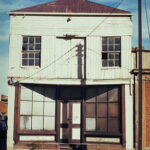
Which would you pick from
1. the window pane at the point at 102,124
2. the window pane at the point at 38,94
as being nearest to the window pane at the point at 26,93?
the window pane at the point at 38,94

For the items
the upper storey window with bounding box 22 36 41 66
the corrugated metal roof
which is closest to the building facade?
the upper storey window with bounding box 22 36 41 66

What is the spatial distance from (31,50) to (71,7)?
3480 mm

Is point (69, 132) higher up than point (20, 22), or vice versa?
point (20, 22)

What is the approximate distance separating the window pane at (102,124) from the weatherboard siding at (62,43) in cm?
235

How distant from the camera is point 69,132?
18234 millimetres

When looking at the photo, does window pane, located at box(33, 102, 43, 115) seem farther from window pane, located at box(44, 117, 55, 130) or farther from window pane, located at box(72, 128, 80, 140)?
window pane, located at box(72, 128, 80, 140)

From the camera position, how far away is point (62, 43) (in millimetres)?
18500

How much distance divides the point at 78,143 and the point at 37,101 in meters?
3.20

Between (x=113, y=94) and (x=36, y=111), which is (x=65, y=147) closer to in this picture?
(x=36, y=111)

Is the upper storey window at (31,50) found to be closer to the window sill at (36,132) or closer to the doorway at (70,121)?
the doorway at (70,121)

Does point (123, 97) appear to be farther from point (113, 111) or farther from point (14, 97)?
point (14, 97)

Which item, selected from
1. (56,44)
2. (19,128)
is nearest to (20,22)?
(56,44)

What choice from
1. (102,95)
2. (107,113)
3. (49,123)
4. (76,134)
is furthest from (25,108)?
(107,113)

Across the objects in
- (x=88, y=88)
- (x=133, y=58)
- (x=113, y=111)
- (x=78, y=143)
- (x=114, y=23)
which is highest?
(x=114, y=23)
